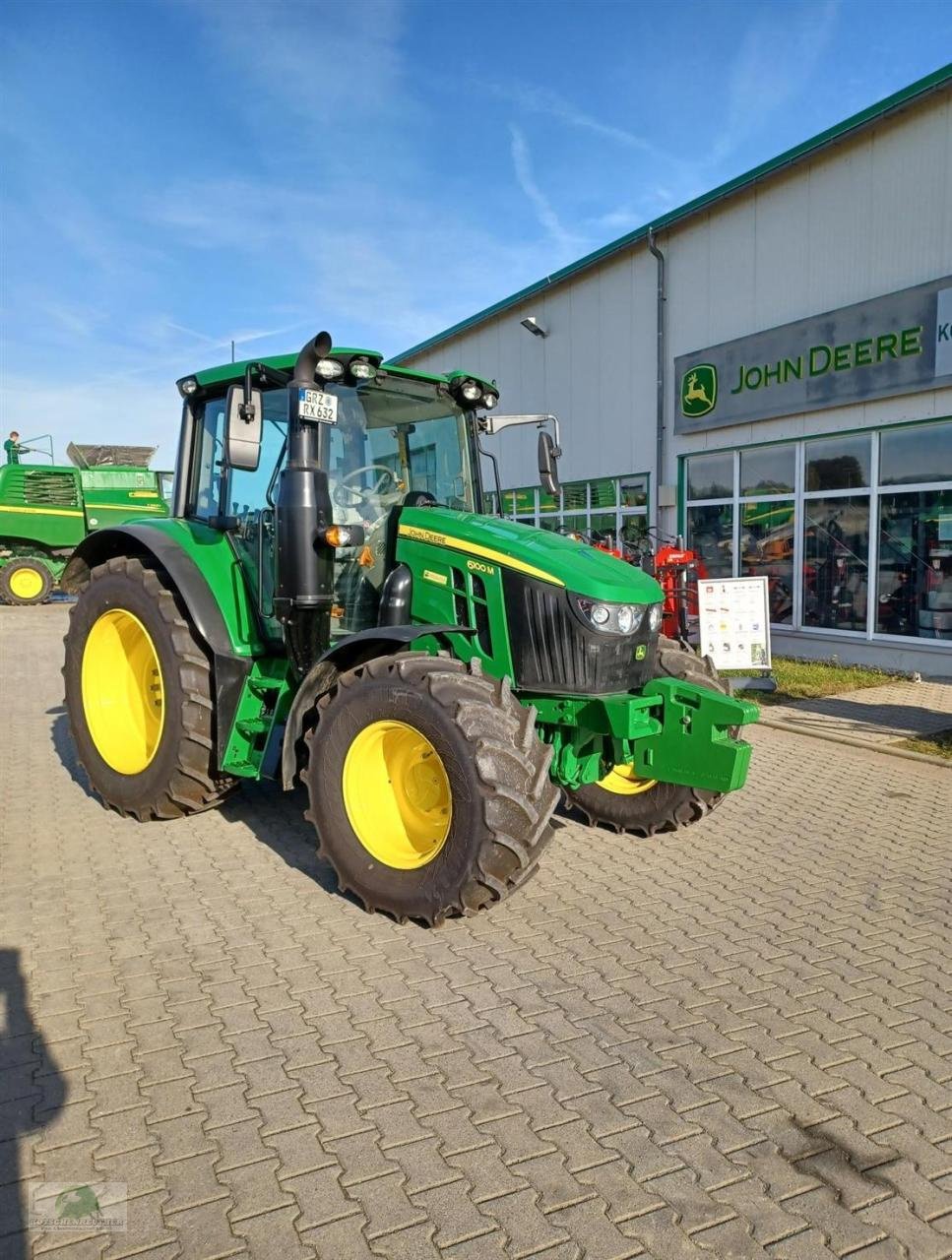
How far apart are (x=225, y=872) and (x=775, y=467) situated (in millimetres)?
9725

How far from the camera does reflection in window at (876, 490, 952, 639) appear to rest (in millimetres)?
10062

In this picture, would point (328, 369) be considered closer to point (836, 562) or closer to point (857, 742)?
point (857, 742)

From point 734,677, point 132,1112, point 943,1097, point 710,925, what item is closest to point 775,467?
point 734,677

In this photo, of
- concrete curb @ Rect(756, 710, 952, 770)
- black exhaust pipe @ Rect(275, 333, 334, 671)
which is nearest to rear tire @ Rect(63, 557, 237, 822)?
black exhaust pipe @ Rect(275, 333, 334, 671)

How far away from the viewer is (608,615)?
4.00 m

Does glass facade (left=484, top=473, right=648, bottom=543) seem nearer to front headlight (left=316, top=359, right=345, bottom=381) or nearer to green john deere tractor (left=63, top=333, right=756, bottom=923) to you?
green john deere tractor (left=63, top=333, right=756, bottom=923)

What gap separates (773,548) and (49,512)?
14.8 metres

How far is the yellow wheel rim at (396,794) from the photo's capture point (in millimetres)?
3887

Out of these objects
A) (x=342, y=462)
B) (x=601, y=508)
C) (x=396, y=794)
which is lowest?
(x=396, y=794)

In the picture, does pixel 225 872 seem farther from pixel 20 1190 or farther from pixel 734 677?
pixel 734 677

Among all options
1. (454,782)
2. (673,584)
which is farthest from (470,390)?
(673,584)

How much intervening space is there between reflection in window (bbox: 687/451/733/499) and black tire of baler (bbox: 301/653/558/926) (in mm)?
9840

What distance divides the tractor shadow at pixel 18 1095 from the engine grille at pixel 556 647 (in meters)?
2.28

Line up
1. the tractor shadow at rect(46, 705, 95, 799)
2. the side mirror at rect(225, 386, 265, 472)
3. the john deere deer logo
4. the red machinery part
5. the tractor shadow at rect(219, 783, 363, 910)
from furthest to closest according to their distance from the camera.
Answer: the john deere deer logo → the red machinery part → the tractor shadow at rect(46, 705, 95, 799) → the tractor shadow at rect(219, 783, 363, 910) → the side mirror at rect(225, 386, 265, 472)
